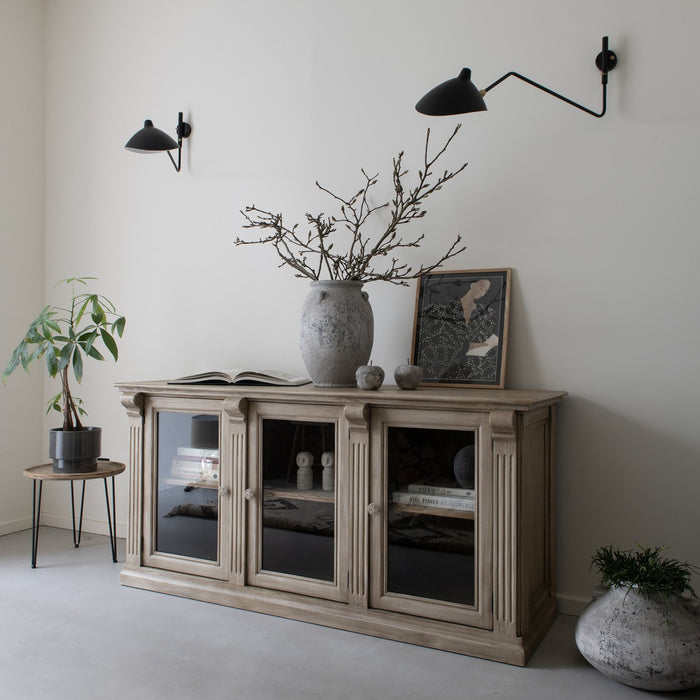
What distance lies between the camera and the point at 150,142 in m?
2.71

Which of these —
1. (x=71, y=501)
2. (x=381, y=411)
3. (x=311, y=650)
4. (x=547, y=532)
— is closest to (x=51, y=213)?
(x=71, y=501)

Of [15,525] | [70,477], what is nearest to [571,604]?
[70,477]

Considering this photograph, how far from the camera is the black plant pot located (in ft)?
8.73

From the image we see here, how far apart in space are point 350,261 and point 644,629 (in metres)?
1.46

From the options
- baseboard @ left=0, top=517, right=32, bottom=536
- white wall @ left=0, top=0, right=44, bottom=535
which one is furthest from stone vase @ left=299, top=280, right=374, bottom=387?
baseboard @ left=0, top=517, right=32, bottom=536

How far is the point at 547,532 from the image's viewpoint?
2209mm

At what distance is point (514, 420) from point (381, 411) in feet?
1.40

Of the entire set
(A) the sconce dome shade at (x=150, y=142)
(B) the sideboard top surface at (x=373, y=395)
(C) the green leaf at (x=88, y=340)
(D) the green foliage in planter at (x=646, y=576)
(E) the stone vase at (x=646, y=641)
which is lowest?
(E) the stone vase at (x=646, y=641)

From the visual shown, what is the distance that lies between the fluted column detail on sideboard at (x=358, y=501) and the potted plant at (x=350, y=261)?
0.83 feet

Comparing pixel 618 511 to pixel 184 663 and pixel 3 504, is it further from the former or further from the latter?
pixel 3 504

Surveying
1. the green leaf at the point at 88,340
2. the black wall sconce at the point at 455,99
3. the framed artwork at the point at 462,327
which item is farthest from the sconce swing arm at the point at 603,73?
the green leaf at the point at 88,340

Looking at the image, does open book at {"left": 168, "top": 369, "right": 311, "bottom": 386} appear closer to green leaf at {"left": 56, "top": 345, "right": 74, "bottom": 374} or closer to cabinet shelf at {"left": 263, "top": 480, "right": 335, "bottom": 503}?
cabinet shelf at {"left": 263, "top": 480, "right": 335, "bottom": 503}

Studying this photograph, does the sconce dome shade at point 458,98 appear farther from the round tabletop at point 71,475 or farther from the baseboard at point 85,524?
the baseboard at point 85,524

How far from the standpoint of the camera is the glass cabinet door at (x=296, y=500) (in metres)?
2.16
